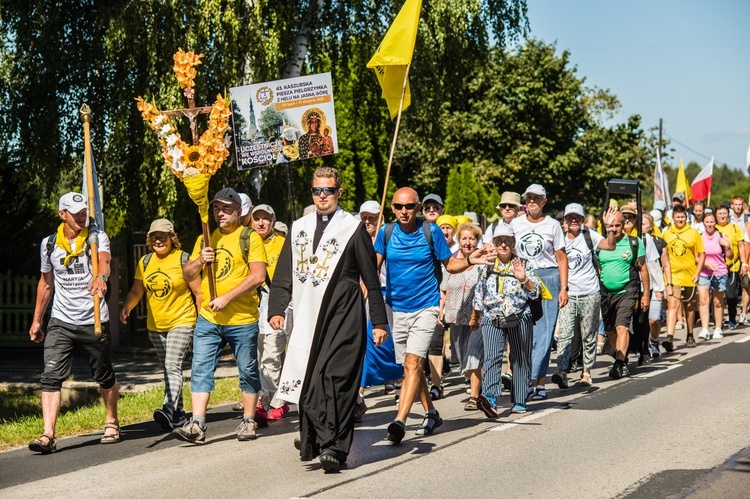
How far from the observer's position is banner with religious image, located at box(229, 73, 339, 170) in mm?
11344

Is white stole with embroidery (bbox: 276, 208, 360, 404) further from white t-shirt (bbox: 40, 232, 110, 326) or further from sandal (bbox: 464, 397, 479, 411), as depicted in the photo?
sandal (bbox: 464, 397, 479, 411)

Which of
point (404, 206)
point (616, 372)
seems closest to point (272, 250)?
point (404, 206)

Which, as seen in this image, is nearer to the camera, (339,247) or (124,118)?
(339,247)

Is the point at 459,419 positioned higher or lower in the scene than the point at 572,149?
lower

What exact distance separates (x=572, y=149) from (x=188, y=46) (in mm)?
35137

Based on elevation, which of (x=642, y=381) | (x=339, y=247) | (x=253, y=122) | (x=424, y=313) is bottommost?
(x=642, y=381)

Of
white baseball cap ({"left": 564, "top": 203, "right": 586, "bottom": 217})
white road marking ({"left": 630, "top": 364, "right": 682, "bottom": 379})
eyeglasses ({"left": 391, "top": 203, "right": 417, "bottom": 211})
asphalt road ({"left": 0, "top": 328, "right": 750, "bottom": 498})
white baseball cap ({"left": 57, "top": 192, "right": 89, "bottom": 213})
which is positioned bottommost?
white road marking ({"left": 630, "top": 364, "right": 682, "bottom": 379})

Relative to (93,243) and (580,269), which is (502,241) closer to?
(580,269)

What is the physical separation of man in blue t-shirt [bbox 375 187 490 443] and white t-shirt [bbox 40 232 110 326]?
7.84ft

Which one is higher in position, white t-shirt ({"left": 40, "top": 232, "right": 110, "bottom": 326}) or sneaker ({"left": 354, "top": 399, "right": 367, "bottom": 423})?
white t-shirt ({"left": 40, "top": 232, "right": 110, "bottom": 326})

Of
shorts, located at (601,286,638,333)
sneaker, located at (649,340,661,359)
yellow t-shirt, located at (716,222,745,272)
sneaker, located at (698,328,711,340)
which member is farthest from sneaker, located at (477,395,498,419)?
yellow t-shirt, located at (716,222,745,272)

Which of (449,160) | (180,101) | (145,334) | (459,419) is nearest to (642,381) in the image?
(459,419)

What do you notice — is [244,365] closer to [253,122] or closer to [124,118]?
[253,122]

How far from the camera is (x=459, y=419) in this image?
31.4 feet
